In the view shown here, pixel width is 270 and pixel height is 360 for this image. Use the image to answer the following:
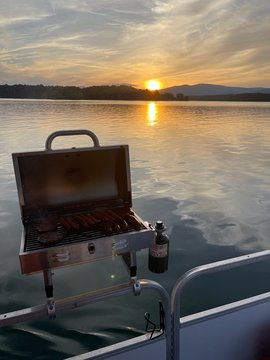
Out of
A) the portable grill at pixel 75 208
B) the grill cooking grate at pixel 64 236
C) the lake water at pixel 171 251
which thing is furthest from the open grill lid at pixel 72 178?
the lake water at pixel 171 251

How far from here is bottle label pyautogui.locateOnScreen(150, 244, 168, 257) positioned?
2092 mm

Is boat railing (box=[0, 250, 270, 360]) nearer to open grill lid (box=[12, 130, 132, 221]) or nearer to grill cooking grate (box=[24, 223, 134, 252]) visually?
grill cooking grate (box=[24, 223, 134, 252])

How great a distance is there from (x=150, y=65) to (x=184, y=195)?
9995 millimetres

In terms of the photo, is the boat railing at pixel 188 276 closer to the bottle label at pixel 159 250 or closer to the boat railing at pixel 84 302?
the boat railing at pixel 84 302

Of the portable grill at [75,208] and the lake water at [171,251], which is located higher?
the portable grill at [75,208]

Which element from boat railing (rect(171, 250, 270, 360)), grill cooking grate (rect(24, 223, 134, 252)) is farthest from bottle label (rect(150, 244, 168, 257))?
boat railing (rect(171, 250, 270, 360))

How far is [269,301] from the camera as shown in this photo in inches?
82.4

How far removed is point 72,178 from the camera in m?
2.20

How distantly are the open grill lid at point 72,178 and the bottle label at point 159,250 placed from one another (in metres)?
0.41

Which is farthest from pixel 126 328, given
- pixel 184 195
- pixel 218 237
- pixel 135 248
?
pixel 184 195

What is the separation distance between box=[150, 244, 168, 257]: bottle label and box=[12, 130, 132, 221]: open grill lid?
0.41m

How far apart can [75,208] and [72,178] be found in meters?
0.23

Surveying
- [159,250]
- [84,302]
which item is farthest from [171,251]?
[84,302]

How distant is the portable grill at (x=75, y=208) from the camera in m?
1.83
